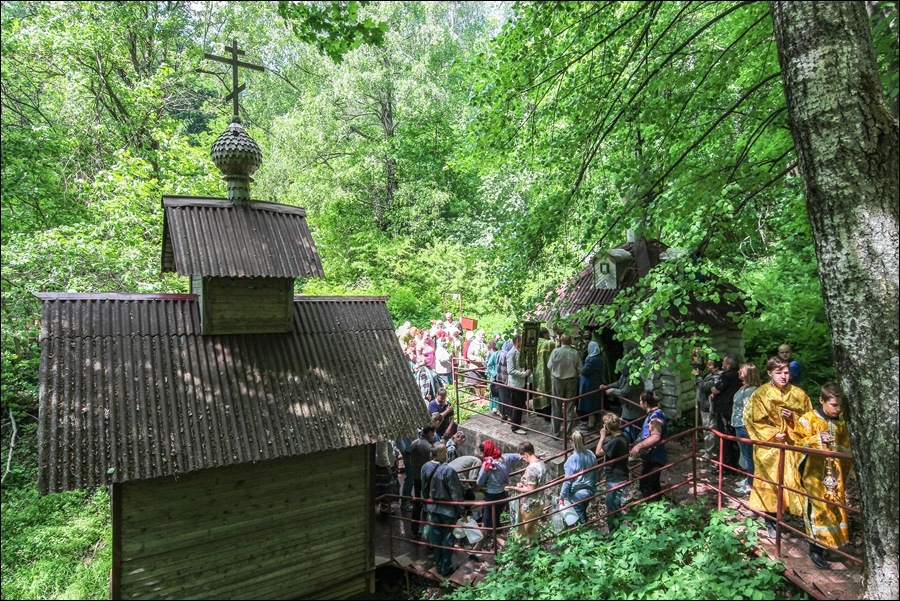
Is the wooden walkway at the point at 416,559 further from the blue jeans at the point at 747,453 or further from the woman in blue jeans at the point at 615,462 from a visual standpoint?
the blue jeans at the point at 747,453

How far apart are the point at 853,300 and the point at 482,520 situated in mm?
5701

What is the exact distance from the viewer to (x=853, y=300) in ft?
11.3

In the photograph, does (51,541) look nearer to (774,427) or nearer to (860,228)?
(774,427)

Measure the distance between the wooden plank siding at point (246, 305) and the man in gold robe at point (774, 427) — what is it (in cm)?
586

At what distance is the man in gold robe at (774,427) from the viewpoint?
5535 mm

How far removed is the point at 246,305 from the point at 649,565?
5.35 m

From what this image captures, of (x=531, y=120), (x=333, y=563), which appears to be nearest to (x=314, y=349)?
(x=333, y=563)

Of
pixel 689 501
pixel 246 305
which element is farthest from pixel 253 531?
pixel 689 501

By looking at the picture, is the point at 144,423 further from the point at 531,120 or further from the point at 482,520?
the point at 531,120

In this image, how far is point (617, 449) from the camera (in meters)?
6.31

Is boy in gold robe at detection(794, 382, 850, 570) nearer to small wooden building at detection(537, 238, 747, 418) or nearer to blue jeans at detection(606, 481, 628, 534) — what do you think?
blue jeans at detection(606, 481, 628, 534)

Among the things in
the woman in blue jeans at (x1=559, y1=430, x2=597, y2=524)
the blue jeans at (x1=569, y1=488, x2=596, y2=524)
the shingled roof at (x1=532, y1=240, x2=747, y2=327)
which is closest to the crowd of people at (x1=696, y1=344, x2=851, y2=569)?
the woman in blue jeans at (x1=559, y1=430, x2=597, y2=524)

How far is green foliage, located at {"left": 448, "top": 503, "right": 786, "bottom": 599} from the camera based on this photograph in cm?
435

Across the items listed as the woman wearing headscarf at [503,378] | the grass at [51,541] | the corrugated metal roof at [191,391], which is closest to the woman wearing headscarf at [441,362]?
the woman wearing headscarf at [503,378]
